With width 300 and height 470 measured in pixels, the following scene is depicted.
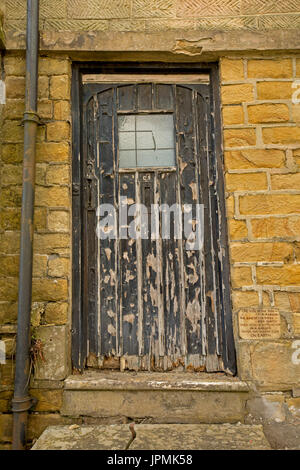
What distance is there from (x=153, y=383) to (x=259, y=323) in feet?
2.86

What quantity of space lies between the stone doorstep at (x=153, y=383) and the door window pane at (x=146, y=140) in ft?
5.44

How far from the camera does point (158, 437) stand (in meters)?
2.18

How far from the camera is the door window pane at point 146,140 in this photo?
2.88 meters

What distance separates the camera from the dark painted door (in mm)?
2703

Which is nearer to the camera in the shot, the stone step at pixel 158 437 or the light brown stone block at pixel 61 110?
the stone step at pixel 158 437

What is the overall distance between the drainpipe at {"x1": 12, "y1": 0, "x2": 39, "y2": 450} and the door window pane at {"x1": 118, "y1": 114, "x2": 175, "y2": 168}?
28.0 inches

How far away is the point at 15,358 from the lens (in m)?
2.44

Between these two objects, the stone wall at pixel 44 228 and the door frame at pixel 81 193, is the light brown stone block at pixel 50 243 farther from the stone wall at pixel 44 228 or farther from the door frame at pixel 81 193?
the door frame at pixel 81 193

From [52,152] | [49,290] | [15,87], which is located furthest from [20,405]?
[15,87]

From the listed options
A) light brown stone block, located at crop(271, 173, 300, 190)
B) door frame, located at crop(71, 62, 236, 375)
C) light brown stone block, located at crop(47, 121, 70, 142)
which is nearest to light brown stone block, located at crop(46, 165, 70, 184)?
door frame, located at crop(71, 62, 236, 375)

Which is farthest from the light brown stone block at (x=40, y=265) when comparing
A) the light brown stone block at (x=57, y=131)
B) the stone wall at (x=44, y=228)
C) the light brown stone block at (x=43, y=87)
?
the light brown stone block at (x=43, y=87)
